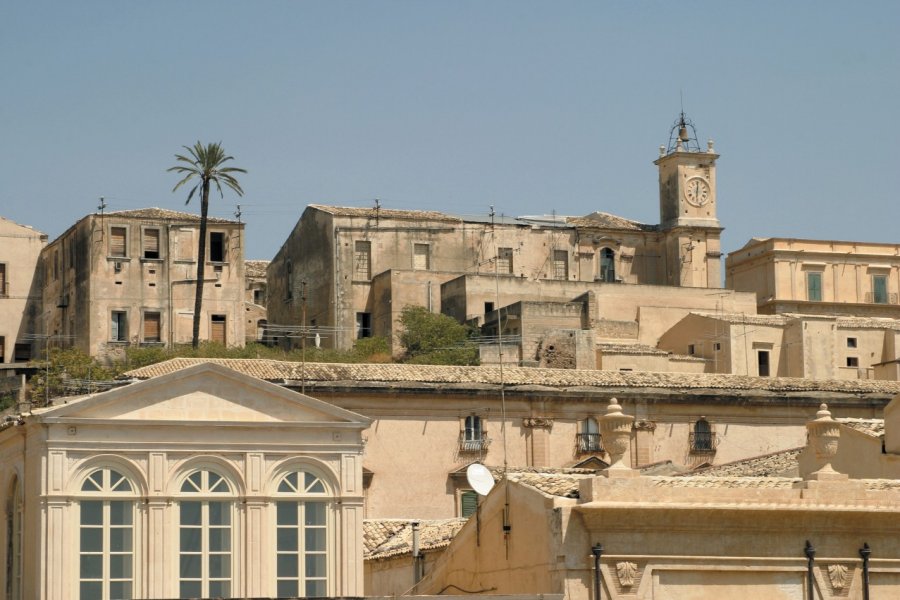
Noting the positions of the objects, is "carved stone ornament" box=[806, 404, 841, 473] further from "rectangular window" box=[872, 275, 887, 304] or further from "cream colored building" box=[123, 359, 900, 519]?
"rectangular window" box=[872, 275, 887, 304]

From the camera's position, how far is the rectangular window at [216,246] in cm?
8094

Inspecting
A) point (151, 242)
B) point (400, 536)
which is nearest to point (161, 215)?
point (151, 242)

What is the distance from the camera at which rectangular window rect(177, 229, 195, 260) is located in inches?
3167

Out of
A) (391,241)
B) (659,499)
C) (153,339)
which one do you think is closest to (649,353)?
(391,241)

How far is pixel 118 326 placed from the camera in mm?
79125

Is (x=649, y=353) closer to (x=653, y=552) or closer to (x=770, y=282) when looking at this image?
Answer: (x=770, y=282)

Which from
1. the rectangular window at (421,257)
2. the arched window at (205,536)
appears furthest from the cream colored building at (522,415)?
the rectangular window at (421,257)

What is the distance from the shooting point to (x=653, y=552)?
28.1 metres

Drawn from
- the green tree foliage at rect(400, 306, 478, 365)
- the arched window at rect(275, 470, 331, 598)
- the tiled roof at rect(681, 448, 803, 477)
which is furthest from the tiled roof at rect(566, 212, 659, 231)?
the arched window at rect(275, 470, 331, 598)

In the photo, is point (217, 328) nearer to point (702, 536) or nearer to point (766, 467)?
point (766, 467)

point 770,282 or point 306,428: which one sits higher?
point 770,282

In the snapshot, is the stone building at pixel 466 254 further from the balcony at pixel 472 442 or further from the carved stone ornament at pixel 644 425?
the balcony at pixel 472 442

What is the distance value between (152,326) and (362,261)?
955cm

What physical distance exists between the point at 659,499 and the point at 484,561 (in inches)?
167
